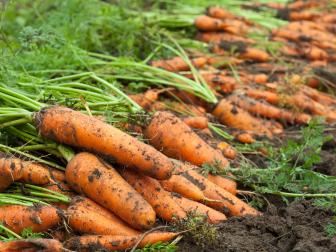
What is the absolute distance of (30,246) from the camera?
10.2 ft

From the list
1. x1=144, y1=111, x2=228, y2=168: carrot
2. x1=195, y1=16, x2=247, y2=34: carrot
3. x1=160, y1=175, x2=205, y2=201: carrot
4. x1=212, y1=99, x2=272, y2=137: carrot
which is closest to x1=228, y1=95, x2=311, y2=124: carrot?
x1=212, y1=99, x2=272, y2=137: carrot

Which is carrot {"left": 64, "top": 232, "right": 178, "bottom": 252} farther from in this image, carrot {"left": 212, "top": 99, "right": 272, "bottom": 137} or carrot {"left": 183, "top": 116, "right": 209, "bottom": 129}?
carrot {"left": 212, "top": 99, "right": 272, "bottom": 137}

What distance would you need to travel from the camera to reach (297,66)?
612cm

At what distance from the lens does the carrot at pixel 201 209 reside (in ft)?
12.0

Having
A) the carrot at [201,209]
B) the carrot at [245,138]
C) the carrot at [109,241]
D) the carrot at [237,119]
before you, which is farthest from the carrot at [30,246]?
the carrot at [237,119]

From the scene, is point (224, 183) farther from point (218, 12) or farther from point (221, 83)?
point (218, 12)

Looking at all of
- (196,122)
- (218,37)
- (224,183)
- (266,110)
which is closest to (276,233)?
(224,183)

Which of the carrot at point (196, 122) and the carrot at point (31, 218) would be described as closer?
the carrot at point (31, 218)

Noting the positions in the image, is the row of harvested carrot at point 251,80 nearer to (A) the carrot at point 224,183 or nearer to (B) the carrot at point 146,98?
(B) the carrot at point 146,98

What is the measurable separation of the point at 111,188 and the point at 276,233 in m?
0.88

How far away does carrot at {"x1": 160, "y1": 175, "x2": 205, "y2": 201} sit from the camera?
12.5 feet

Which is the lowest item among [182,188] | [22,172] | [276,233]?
[276,233]

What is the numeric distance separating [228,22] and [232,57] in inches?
25.2

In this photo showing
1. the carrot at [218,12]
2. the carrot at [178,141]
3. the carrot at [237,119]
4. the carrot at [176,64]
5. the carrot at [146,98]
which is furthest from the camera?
the carrot at [218,12]
